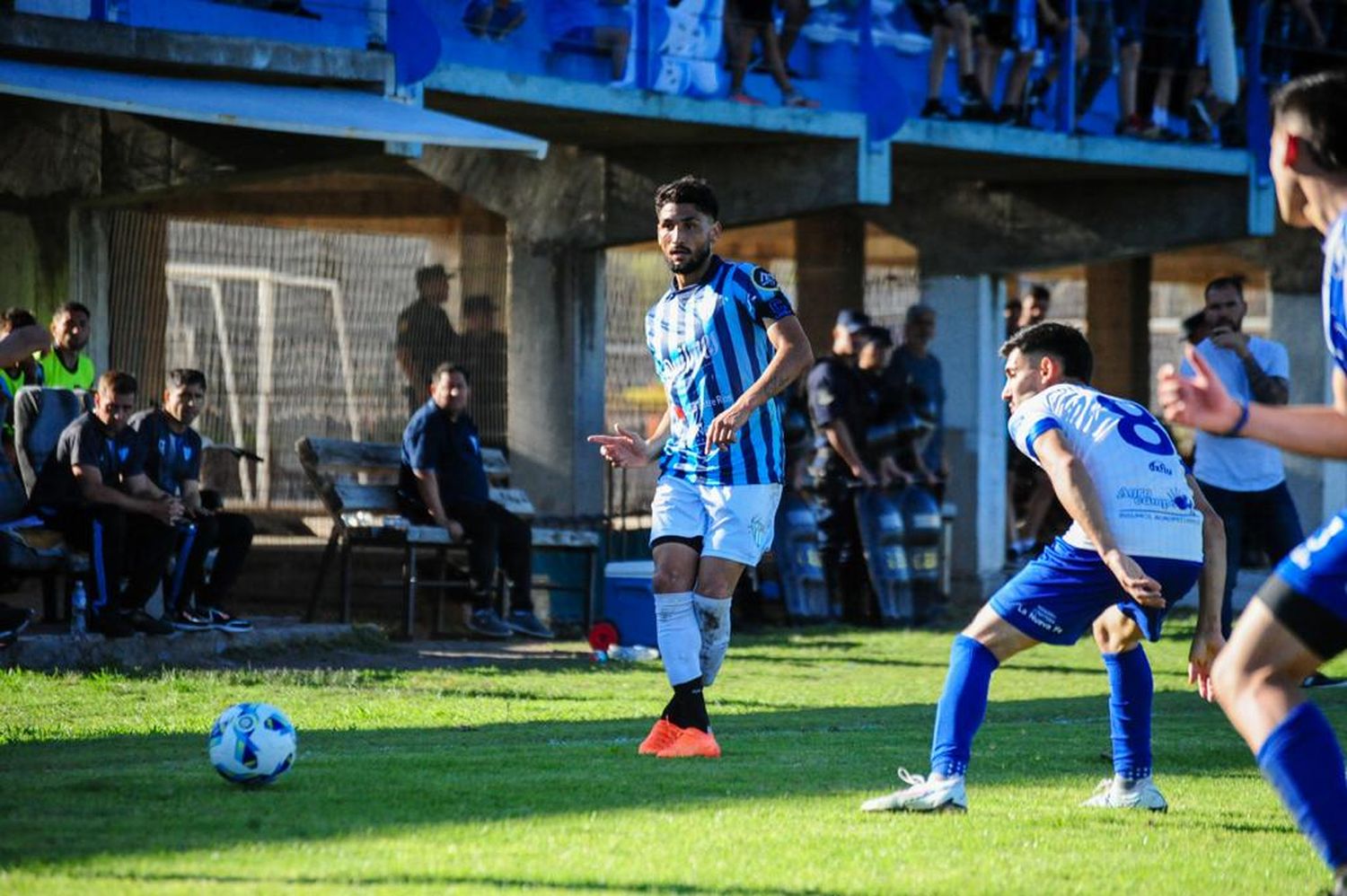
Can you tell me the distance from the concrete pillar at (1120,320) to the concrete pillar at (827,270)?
5512 millimetres

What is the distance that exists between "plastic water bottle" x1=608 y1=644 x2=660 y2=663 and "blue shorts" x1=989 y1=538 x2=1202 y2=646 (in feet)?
22.7

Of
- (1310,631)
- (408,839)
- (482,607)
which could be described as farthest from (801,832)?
(482,607)

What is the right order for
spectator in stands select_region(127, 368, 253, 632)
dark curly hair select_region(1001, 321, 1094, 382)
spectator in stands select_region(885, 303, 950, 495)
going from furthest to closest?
spectator in stands select_region(885, 303, 950, 495), spectator in stands select_region(127, 368, 253, 632), dark curly hair select_region(1001, 321, 1094, 382)

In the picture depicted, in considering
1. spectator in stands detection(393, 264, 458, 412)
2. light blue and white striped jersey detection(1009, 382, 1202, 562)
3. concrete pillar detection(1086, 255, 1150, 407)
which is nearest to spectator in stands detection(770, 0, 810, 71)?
spectator in stands detection(393, 264, 458, 412)

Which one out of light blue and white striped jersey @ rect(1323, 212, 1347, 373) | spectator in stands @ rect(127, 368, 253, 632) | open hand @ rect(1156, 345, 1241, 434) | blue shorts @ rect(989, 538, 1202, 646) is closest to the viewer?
open hand @ rect(1156, 345, 1241, 434)

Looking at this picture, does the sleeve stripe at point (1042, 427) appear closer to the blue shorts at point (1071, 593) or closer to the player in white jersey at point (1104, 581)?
the player in white jersey at point (1104, 581)

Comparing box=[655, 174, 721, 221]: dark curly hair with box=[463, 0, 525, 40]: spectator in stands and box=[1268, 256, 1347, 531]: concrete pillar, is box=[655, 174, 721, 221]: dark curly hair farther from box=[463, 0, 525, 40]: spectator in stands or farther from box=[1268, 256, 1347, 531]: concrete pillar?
box=[1268, 256, 1347, 531]: concrete pillar

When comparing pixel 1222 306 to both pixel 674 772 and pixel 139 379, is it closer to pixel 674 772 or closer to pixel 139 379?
pixel 674 772

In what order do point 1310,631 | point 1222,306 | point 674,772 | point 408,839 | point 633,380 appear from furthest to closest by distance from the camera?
point 633,380, point 1222,306, point 674,772, point 408,839, point 1310,631

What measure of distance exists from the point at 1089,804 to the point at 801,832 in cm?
125

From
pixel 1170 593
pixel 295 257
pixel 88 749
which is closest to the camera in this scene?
pixel 1170 593

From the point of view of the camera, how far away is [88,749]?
312 inches

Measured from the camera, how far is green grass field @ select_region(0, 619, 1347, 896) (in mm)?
5262

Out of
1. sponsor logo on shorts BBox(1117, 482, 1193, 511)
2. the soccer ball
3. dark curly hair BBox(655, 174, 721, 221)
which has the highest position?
dark curly hair BBox(655, 174, 721, 221)
